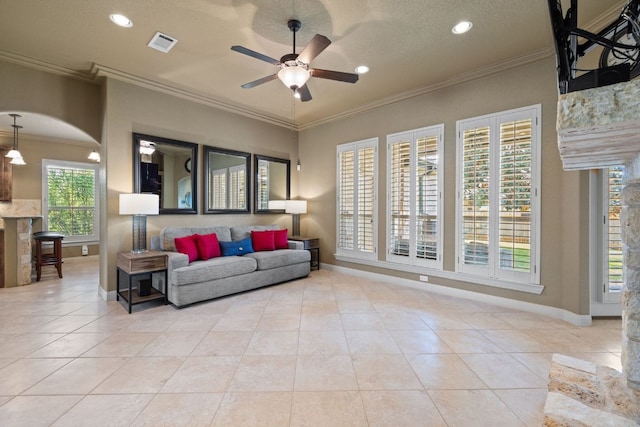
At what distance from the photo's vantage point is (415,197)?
4414 mm

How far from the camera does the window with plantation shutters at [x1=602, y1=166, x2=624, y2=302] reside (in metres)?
3.07

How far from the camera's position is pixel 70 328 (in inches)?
117

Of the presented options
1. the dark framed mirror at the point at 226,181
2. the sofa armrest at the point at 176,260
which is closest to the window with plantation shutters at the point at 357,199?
the dark framed mirror at the point at 226,181

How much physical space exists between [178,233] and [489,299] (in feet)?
14.8

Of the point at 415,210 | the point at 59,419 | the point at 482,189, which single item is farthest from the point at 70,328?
the point at 482,189

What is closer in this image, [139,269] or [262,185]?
[139,269]

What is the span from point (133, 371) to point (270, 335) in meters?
1.15

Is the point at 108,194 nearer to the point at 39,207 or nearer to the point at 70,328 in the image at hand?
the point at 70,328

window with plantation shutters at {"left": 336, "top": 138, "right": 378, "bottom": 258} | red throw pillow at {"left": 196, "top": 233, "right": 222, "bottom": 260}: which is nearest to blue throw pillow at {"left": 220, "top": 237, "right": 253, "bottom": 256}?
red throw pillow at {"left": 196, "top": 233, "right": 222, "bottom": 260}

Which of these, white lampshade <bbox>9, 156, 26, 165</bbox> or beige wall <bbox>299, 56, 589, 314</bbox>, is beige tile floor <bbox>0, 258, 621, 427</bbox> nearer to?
beige wall <bbox>299, 56, 589, 314</bbox>

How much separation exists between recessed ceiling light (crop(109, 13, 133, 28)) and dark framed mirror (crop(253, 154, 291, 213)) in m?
2.90

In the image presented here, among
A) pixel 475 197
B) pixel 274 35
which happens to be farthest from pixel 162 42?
pixel 475 197

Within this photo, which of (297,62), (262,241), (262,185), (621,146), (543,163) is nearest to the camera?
(621,146)

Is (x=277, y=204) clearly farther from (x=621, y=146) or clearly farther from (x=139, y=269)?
(x=621, y=146)
